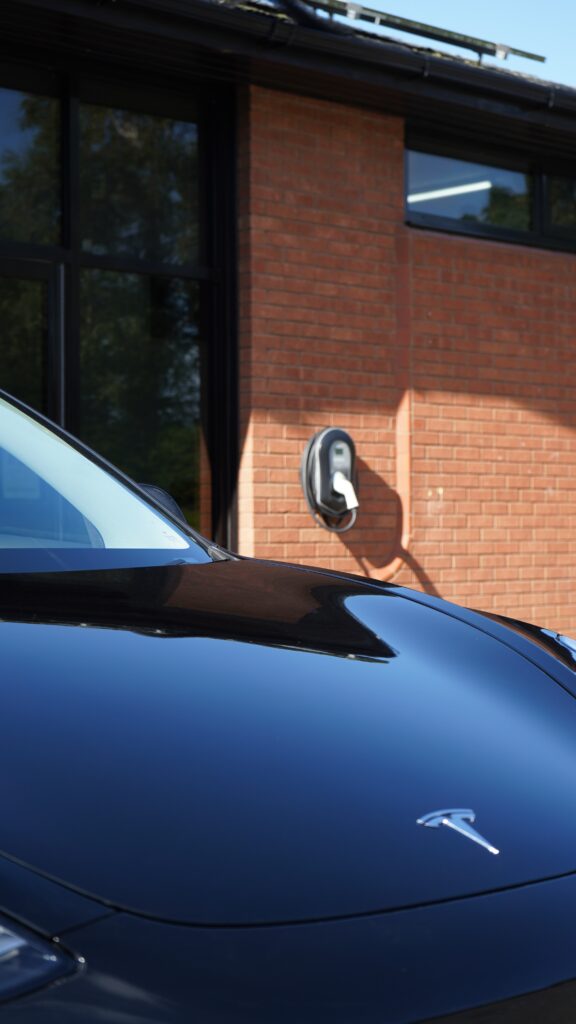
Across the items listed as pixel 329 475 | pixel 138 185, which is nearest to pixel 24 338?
pixel 138 185

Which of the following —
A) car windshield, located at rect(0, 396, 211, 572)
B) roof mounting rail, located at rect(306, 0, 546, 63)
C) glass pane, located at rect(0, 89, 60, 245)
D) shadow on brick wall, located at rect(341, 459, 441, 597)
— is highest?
roof mounting rail, located at rect(306, 0, 546, 63)

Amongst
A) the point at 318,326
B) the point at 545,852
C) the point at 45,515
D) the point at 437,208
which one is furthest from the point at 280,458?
the point at 545,852

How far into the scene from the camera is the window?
8156 mm

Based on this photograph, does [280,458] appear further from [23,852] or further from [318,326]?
[23,852]

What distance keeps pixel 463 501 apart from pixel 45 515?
225 inches

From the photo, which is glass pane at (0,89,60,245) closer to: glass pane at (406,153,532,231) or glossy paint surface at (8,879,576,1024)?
glass pane at (406,153,532,231)

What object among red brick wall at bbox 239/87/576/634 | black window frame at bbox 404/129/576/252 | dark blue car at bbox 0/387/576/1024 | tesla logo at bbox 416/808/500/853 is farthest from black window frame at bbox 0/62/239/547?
tesla logo at bbox 416/808/500/853

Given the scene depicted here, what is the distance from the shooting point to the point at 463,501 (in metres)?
8.16

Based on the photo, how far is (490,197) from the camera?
8570 mm

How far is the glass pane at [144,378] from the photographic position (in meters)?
6.96

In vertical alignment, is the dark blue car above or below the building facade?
below

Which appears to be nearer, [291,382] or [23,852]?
[23,852]

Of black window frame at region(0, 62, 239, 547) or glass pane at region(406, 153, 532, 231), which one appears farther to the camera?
glass pane at region(406, 153, 532, 231)

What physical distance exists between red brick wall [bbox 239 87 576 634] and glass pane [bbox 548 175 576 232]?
0.29 meters
